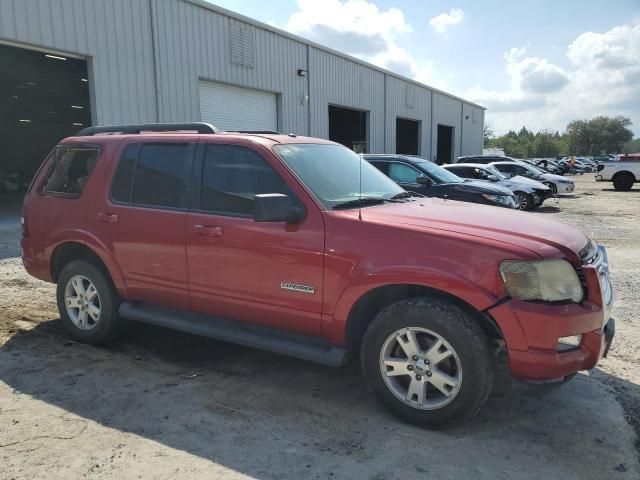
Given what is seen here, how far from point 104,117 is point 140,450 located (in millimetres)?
11292

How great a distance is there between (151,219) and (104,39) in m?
10.3

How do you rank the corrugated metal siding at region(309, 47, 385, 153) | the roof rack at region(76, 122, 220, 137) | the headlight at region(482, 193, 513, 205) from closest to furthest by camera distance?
the roof rack at region(76, 122, 220, 137), the headlight at region(482, 193, 513, 205), the corrugated metal siding at region(309, 47, 385, 153)

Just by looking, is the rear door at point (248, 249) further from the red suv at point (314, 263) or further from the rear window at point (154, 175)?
the rear window at point (154, 175)

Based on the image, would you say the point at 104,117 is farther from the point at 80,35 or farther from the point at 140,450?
the point at 140,450

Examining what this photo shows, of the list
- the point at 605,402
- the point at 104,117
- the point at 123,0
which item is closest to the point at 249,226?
the point at 605,402

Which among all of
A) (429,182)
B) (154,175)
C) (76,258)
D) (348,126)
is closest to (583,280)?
(154,175)

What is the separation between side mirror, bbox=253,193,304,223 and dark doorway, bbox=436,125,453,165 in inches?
1404

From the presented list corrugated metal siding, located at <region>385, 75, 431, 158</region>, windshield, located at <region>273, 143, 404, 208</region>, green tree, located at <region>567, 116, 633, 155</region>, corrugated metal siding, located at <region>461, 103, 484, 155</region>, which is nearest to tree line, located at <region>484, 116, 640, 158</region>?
green tree, located at <region>567, 116, 633, 155</region>

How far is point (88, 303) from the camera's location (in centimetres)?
474

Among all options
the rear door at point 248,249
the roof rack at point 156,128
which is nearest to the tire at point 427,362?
the rear door at point 248,249

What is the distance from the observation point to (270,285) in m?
3.69

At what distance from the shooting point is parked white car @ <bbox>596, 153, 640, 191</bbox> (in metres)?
25.4

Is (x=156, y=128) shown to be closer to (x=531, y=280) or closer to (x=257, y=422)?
(x=257, y=422)

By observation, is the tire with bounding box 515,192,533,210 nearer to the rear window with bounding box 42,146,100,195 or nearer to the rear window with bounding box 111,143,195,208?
the rear window with bounding box 111,143,195,208
